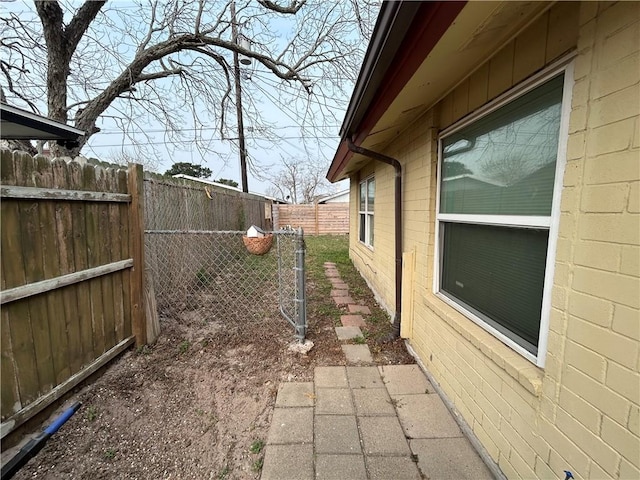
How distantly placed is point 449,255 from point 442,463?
4.68ft

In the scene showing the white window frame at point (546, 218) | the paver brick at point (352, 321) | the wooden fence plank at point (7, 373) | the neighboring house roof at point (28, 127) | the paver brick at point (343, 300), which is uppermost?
the neighboring house roof at point (28, 127)

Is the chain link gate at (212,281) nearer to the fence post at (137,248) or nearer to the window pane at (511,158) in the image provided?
the fence post at (137,248)

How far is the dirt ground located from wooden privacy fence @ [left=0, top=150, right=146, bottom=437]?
0.29 m

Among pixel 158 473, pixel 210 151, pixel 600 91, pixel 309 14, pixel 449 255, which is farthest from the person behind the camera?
pixel 210 151

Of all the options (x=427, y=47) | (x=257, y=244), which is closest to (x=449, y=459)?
(x=427, y=47)

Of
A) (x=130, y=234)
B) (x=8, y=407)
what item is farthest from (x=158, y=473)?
(x=130, y=234)

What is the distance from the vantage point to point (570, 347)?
117 cm

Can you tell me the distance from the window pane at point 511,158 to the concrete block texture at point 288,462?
6.24 feet

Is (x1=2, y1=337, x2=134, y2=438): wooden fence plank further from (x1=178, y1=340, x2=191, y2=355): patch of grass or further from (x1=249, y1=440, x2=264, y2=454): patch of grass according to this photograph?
(x1=249, y1=440, x2=264, y2=454): patch of grass

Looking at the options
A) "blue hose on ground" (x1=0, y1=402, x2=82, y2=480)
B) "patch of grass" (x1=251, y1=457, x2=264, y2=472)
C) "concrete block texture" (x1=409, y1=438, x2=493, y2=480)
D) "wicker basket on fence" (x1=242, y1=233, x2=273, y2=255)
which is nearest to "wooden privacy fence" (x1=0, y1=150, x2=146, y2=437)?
"blue hose on ground" (x1=0, y1=402, x2=82, y2=480)

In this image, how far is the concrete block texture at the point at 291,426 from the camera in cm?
189

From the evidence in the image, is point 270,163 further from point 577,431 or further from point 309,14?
point 577,431

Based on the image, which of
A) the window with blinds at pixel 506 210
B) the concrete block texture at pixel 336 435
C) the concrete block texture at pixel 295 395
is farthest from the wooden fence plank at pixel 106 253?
the window with blinds at pixel 506 210

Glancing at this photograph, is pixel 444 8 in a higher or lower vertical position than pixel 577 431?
higher
